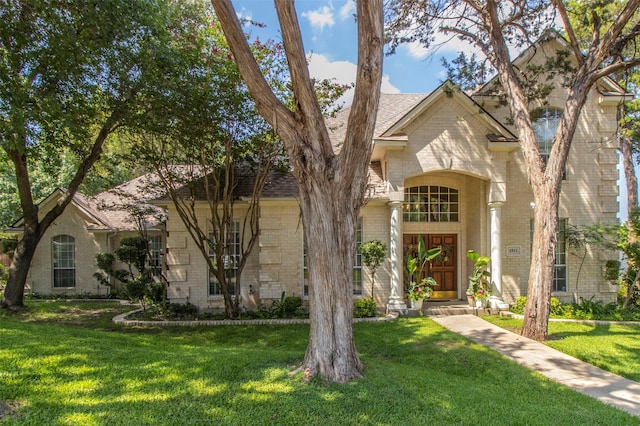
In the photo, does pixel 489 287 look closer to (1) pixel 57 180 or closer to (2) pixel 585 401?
(2) pixel 585 401

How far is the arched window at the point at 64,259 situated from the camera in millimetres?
17500

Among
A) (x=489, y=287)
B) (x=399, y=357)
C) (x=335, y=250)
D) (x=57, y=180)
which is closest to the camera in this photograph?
(x=335, y=250)

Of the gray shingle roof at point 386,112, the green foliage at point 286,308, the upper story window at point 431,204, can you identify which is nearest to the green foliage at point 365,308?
the green foliage at point 286,308

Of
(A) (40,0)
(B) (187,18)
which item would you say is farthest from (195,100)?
(B) (187,18)

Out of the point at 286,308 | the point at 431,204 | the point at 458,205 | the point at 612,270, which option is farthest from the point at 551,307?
the point at 286,308

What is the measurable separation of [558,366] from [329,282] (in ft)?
16.7

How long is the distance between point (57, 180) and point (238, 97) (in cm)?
1815

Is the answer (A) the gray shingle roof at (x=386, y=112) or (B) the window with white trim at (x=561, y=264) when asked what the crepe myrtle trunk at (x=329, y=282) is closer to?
(A) the gray shingle roof at (x=386, y=112)

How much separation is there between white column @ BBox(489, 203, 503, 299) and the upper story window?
5.95ft

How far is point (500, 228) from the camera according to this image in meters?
12.5

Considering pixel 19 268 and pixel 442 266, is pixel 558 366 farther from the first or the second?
pixel 19 268

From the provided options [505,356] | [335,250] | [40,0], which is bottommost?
[505,356]

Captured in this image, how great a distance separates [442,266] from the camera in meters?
14.0

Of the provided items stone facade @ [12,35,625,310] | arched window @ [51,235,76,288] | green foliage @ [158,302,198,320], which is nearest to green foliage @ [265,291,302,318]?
stone facade @ [12,35,625,310]
